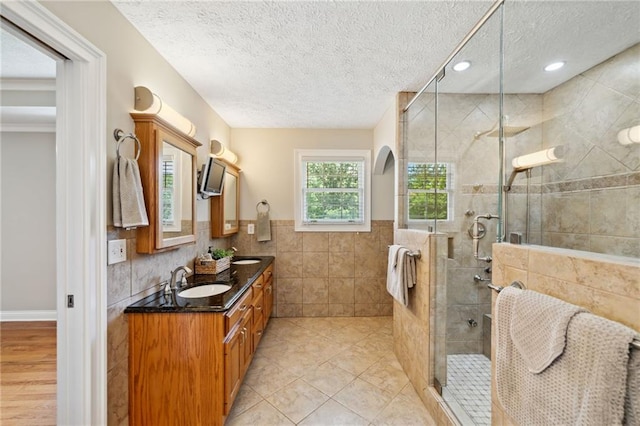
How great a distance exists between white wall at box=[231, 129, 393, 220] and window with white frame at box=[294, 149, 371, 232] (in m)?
0.12

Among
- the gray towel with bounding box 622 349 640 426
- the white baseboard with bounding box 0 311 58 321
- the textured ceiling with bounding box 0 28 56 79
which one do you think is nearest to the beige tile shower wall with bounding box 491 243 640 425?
the gray towel with bounding box 622 349 640 426

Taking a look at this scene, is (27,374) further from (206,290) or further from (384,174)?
(384,174)

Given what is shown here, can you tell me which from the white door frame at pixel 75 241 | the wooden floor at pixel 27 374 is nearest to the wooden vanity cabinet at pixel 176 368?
the white door frame at pixel 75 241

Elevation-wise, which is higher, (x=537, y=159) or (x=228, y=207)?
(x=537, y=159)

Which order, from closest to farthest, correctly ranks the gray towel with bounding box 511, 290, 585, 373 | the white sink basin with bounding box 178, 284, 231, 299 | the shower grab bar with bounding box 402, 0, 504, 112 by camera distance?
the gray towel with bounding box 511, 290, 585, 373 < the shower grab bar with bounding box 402, 0, 504, 112 < the white sink basin with bounding box 178, 284, 231, 299

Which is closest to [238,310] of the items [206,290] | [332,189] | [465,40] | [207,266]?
[206,290]

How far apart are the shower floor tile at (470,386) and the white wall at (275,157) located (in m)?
1.91

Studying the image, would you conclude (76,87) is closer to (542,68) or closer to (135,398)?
(135,398)

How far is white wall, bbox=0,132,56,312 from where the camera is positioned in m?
3.25

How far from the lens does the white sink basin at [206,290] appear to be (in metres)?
2.03

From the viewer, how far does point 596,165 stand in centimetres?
159

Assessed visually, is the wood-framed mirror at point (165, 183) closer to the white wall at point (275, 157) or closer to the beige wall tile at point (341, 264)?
the white wall at point (275, 157)

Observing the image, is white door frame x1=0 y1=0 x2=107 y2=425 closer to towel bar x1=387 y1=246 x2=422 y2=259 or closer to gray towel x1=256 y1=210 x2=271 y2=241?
towel bar x1=387 y1=246 x2=422 y2=259

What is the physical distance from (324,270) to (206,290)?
174cm
